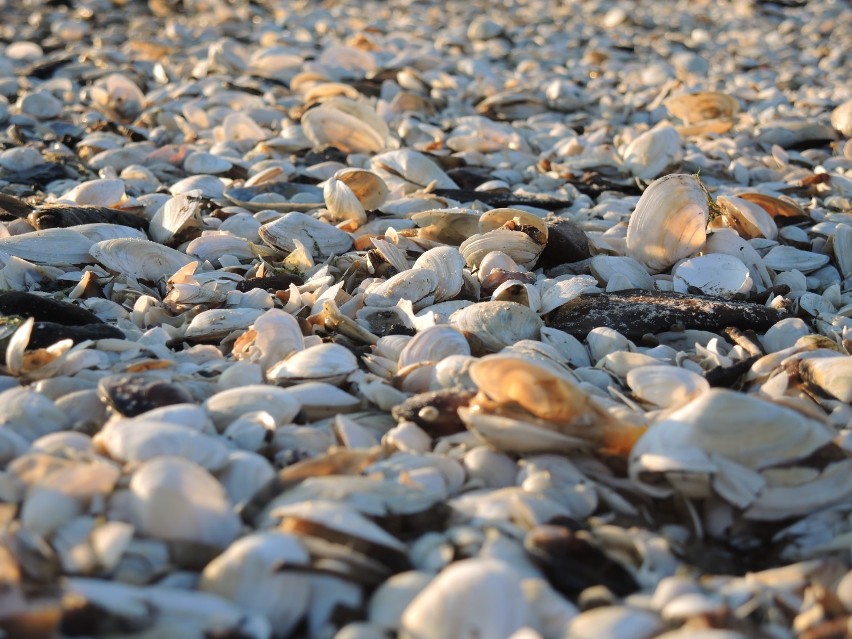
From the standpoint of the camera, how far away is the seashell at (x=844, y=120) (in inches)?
201

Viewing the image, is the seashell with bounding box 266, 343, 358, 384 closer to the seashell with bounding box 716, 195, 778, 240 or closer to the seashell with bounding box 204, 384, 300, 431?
the seashell with bounding box 204, 384, 300, 431

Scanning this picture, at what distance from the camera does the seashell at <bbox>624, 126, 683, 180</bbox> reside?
431 centimetres

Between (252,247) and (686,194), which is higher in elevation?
(686,194)

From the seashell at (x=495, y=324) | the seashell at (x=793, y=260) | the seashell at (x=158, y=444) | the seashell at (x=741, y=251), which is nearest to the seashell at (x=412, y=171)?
the seashell at (x=741, y=251)

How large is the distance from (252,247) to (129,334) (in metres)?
0.82

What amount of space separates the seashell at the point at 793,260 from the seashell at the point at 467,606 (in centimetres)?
222

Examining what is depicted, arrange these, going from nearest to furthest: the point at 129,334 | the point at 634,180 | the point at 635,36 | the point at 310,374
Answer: the point at 310,374, the point at 129,334, the point at 634,180, the point at 635,36

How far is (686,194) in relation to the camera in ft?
9.95

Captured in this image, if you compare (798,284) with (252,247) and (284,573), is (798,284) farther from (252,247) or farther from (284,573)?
(284,573)

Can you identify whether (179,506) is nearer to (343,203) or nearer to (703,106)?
(343,203)

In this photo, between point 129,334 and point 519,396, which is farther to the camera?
point 129,334

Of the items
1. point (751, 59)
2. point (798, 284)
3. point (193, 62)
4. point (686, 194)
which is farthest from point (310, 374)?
point (751, 59)

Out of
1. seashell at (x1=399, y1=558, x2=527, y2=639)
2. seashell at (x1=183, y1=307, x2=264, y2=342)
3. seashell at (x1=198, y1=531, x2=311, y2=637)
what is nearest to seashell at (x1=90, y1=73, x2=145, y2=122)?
seashell at (x1=183, y1=307, x2=264, y2=342)

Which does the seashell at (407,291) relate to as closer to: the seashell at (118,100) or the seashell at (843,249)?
the seashell at (843,249)
